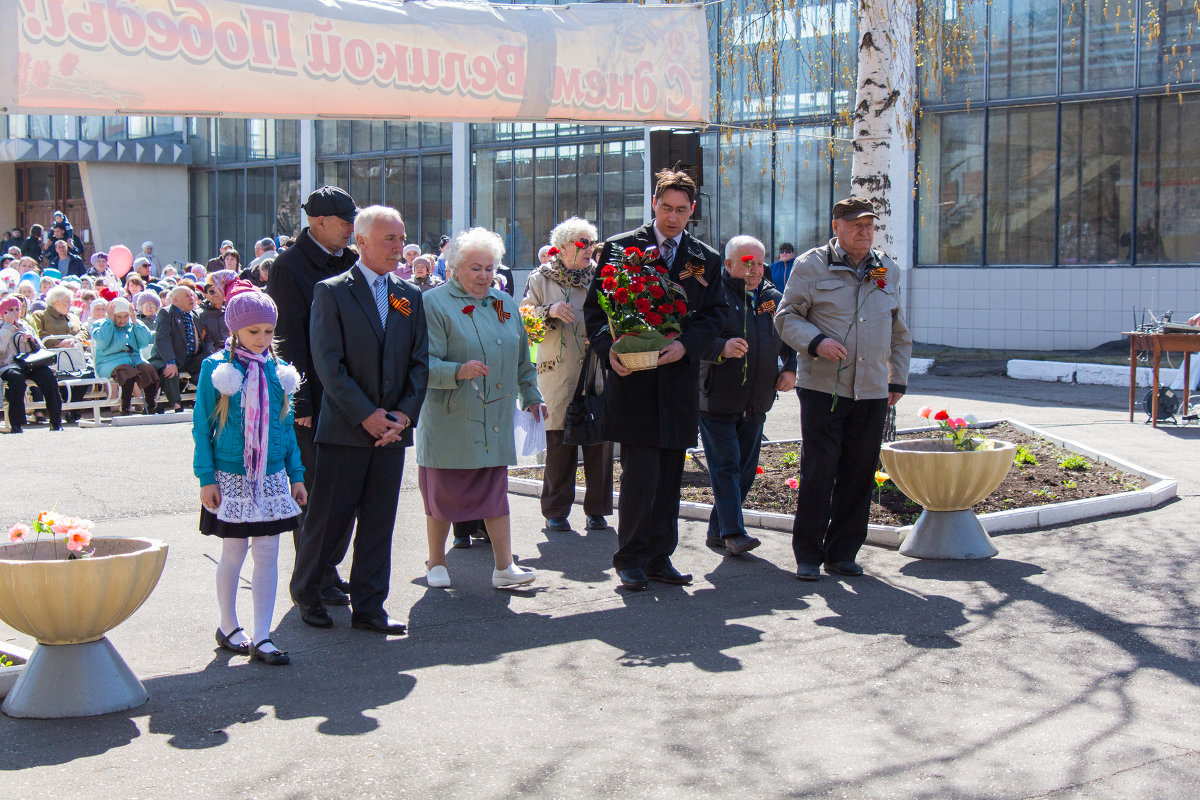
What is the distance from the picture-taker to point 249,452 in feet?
17.3

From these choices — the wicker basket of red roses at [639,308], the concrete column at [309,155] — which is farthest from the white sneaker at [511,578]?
the concrete column at [309,155]

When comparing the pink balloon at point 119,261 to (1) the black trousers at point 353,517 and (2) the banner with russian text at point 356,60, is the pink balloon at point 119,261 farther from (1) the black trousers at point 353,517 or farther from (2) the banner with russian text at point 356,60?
(1) the black trousers at point 353,517

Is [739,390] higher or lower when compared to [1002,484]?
higher

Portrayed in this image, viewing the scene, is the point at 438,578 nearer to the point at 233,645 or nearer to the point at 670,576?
the point at 670,576

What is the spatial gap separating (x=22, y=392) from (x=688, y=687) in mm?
10865

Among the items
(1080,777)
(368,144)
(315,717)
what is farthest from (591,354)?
(368,144)

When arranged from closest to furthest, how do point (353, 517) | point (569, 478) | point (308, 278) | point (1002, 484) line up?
point (353, 517) → point (308, 278) → point (569, 478) → point (1002, 484)

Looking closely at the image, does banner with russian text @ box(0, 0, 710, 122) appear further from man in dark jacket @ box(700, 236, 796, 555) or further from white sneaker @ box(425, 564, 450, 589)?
white sneaker @ box(425, 564, 450, 589)

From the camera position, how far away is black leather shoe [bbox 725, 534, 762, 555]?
748cm

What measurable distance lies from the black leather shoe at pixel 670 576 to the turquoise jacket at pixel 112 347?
9996mm

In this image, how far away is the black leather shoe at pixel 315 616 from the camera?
604cm

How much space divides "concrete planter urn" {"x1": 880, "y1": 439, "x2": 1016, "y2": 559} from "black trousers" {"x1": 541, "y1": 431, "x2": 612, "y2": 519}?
1895 millimetres

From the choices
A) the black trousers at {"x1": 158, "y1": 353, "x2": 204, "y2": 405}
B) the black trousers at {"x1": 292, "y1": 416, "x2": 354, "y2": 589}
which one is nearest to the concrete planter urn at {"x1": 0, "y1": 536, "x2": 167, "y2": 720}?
the black trousers at {"x1": 292, "y1": 416, "x2": 354, "y2": 589}

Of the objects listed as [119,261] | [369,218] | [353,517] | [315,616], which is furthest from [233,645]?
[119,261]
